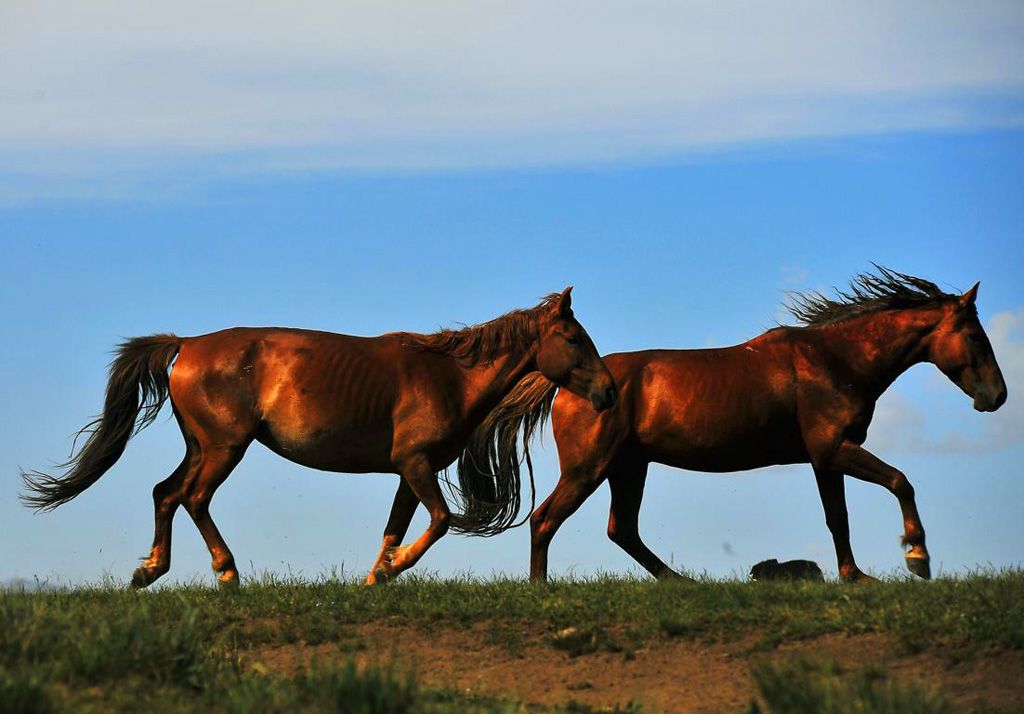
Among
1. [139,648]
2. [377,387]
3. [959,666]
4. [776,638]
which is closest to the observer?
[139,648]

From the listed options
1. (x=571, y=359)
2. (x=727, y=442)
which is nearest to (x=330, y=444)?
(x=571, y=359)

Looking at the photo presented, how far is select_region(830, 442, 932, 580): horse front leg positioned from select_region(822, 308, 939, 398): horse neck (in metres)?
0.80

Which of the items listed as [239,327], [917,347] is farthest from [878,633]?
[239,327]

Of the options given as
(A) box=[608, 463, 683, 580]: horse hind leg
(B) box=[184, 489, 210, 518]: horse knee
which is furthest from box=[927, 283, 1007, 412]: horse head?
(B) box=[184, 489, 210, 518]: horse knee

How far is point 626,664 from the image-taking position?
30.7ft

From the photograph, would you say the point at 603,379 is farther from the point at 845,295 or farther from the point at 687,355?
the point at 845,295

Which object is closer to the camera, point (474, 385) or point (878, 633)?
point (878, 633)

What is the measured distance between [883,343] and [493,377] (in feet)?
12.5

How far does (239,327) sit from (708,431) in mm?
4477

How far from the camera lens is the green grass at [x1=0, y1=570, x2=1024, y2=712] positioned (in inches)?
296

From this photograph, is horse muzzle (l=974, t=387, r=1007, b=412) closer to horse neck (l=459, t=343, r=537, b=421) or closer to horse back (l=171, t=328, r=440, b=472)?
horse neck (l=459, t=343, r=537, b=421)

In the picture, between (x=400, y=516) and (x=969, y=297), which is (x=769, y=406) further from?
(x=400, y=516)

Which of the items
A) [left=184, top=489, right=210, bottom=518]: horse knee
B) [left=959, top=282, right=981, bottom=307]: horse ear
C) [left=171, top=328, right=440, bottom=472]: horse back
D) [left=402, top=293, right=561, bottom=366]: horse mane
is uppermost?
[left=959, top=282, right=981, bottom=307]: horse ear

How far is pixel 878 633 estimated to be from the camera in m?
9.48
